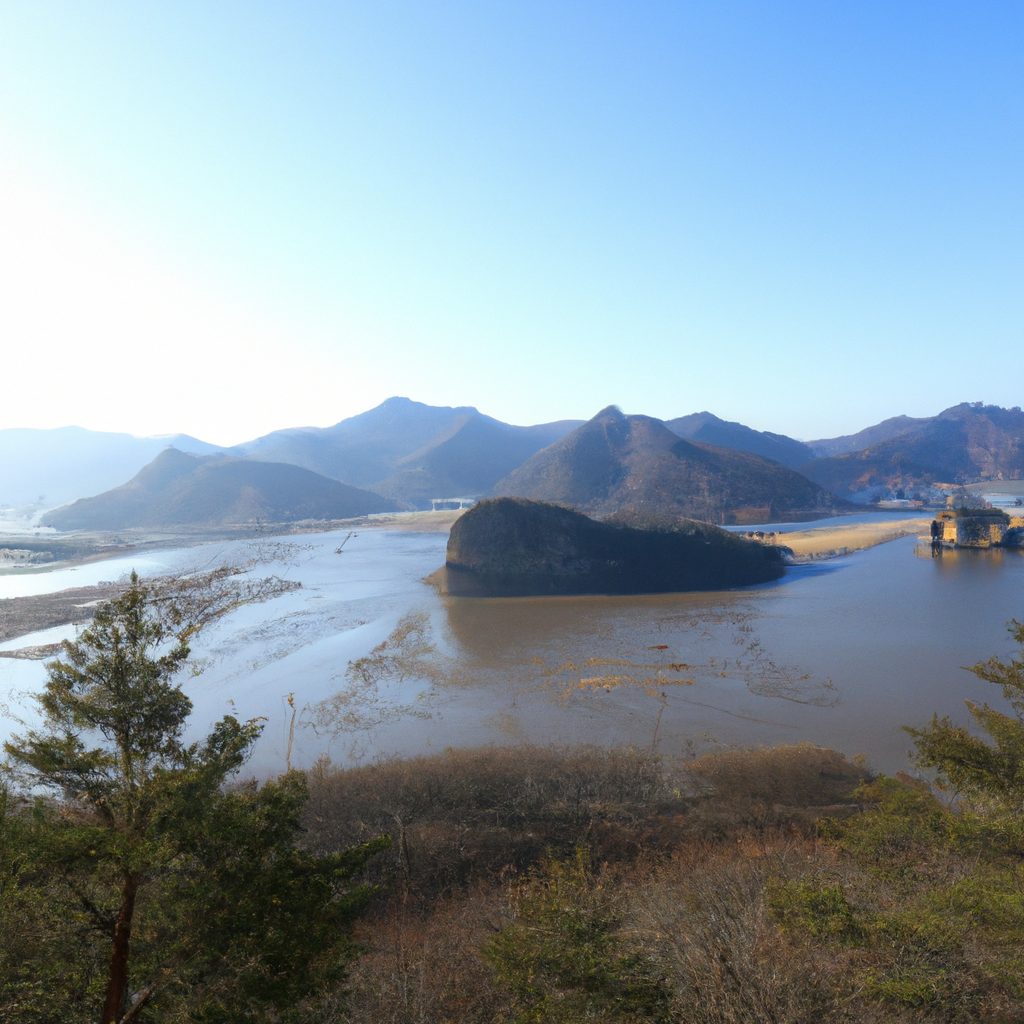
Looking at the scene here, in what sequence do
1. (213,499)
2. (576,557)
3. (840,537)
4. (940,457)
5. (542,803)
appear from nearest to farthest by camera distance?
(542,803) → (576,557) → (840,537) → (213,499) → (940,457)

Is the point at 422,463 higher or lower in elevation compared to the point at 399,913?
higher

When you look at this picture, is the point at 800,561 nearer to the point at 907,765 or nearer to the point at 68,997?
the point at 907,765

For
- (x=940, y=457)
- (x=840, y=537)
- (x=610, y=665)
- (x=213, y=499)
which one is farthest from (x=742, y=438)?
(x=610, y=665)

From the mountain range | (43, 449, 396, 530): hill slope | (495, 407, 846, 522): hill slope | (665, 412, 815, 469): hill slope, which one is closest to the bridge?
the mountain range

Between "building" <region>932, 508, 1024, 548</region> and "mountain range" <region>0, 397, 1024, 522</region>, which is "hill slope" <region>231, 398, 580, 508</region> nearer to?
"mountain range" <region>0, 397, 1024, 522</region>

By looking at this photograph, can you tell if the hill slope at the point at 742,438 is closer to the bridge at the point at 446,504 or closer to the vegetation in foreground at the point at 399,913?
the bridge at the point at 446,504

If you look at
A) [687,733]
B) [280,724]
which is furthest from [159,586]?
[687,733]

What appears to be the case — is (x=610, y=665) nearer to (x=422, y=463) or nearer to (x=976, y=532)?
(x=976, y=532)
